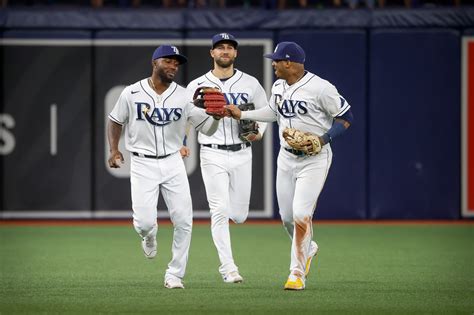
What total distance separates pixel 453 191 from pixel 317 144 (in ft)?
26.7

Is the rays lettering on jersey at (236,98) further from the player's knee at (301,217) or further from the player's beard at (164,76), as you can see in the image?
the player's knee at (301,217)

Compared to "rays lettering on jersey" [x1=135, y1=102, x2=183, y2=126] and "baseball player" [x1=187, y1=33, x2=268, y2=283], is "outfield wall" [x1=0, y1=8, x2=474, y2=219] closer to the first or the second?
"baseball player" [x1=187, y1=33, x2=268, y2=283]

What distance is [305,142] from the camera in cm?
942

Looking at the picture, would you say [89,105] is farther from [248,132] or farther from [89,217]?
[248,132]

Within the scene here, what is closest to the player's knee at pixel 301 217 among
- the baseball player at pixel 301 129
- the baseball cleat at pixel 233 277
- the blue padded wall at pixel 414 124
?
the baseball player at pixel 301 129

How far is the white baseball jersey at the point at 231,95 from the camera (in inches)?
410

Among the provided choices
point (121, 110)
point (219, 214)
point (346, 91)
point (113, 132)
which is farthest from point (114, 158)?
point (346, 91)

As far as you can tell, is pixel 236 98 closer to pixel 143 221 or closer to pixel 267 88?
pixel 143 221

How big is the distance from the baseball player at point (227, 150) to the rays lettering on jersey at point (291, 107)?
74 centimetres

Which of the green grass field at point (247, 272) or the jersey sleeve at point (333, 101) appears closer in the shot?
the green grass field at point (247, 272)

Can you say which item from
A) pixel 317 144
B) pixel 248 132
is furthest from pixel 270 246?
pixel 317 144

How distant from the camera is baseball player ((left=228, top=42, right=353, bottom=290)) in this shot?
372 inches

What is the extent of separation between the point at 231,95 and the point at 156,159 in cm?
121

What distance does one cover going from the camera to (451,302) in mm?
8648
